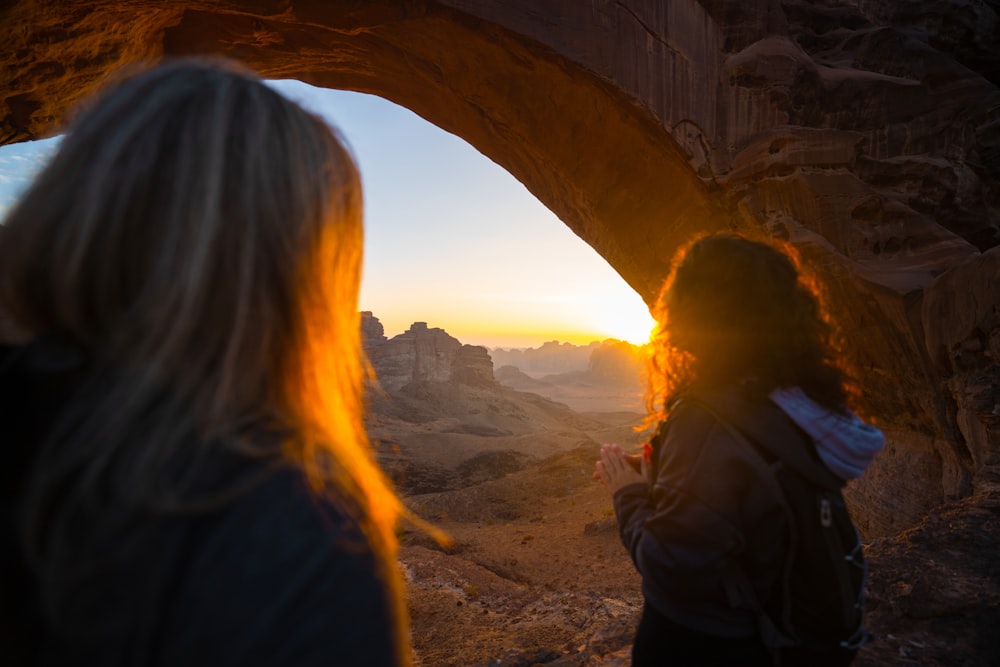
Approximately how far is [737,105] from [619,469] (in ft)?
31.8

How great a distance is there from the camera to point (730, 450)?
5.45 ft

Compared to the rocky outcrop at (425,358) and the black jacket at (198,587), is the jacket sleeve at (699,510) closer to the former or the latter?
Answer: the black jacket at (198,587)

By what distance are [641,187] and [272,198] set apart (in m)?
10.7

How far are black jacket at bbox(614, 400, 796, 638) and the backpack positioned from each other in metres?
0.03

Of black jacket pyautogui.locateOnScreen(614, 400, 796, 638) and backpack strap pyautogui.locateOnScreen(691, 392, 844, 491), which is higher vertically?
backpack strap pyautogui.locateOnScreen(691, 392, 844, 491)

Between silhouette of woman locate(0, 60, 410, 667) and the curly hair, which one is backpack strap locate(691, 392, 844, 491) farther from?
silhouette of woman locate(0, 60, 410, 667)

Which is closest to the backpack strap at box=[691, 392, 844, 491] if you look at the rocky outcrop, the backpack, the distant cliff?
Result: the backpack

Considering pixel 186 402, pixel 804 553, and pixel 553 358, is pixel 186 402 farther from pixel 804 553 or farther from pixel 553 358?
pixel 553 358

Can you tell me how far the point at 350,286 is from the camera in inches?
41.1

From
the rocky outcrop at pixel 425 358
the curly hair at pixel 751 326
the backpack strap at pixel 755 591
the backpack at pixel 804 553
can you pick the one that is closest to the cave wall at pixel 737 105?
the curly hair at pixel 751 326

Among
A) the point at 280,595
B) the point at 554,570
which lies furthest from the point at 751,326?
the point at 554,570

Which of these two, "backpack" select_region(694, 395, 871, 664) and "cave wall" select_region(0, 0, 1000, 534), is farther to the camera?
"cave wall" select_region(0, 0, 1000, 534)

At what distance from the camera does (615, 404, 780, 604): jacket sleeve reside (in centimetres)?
164

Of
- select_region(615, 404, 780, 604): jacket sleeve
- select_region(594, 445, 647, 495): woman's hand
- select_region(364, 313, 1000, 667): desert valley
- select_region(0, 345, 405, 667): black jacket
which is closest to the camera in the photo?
select_region(0, 345, 405, 667): black jacket
